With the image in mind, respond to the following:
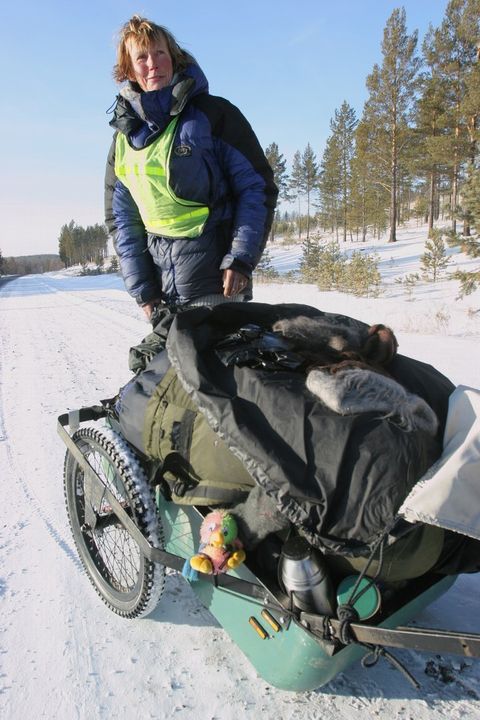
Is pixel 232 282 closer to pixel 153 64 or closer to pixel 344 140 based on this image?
pixel 153 64

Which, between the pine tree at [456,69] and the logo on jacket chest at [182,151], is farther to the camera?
the pine tree at [456,69]

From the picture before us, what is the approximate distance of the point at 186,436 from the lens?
1.65 m

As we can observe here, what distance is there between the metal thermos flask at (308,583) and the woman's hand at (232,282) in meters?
1.42

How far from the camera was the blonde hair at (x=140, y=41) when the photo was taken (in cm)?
226

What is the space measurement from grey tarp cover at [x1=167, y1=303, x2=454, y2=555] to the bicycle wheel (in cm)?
59

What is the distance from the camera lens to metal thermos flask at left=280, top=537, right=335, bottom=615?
4.44ft

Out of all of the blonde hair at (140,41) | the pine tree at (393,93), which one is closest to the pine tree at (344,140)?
the pine tree at (393,93)

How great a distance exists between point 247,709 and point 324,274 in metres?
14.5

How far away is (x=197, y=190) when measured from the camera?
2.31 meters

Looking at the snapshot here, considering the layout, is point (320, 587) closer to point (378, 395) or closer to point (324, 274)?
point (378, 395)

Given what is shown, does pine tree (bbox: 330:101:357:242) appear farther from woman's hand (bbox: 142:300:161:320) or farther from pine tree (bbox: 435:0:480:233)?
woman's hand (bbox: 142:300:161:320)

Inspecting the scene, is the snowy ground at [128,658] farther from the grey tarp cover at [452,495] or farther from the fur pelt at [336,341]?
the fur pelt at [336,341]

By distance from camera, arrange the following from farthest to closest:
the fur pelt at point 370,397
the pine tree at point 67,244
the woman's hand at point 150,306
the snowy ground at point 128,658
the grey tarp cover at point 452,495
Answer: the pine tree at point 67,244, the woman's hand at point 150,306, the snowy ground at point 128,658, the fur pelt at point 370,397, the grey tarp cover at point 452,495

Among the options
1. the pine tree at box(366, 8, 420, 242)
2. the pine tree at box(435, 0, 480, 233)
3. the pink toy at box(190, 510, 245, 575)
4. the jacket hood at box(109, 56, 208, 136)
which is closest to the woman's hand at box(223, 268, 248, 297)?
the jacket hood at box(109, 56, 208, 136)
